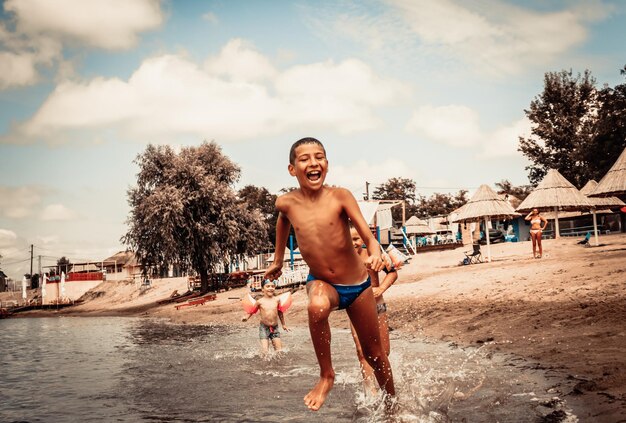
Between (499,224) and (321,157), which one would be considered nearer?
(321,157)

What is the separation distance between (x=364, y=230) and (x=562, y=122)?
4978 cm

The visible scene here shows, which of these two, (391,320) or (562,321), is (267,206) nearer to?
(391,320)

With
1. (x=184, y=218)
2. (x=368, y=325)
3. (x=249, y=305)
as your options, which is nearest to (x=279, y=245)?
(x=368, y=325)

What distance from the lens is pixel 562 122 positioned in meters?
47.8

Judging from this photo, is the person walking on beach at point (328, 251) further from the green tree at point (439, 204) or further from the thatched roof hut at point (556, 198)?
the green tree at point (439, 204)

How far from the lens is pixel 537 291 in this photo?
11.9 meters

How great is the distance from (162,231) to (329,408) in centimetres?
2832

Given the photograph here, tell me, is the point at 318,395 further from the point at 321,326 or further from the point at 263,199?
the point at 263,199

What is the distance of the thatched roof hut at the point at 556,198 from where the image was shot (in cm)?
2580

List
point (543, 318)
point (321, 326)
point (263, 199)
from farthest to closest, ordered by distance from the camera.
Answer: point (263, 199) → point (543, 318) → point (321, 326)

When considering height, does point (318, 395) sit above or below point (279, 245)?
below

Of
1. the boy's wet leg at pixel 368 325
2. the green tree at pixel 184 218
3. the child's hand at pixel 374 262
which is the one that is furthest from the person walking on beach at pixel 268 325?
the green tree at pixel 184 218

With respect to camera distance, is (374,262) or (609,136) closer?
(374,262)

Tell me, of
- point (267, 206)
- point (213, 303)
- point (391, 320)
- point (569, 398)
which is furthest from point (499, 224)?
point (569, 398)
